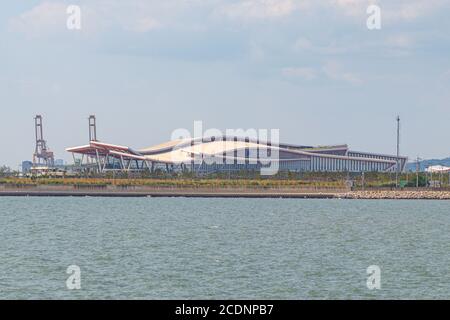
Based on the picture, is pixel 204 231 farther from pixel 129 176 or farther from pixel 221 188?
pixel 129 176

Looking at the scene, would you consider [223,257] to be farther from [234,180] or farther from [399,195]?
[234,180]

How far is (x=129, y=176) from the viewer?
178875 mm

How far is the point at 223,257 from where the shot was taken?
1813 inches

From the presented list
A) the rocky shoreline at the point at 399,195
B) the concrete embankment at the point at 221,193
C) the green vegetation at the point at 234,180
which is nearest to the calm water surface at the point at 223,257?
the rocky shoreline at the point at 399,195

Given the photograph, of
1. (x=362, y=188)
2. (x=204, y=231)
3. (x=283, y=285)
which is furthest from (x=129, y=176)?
(x=283, y=285)

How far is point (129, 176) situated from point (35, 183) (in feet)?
79.7

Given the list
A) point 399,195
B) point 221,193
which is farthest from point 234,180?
point 399,195

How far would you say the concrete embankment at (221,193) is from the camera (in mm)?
137375

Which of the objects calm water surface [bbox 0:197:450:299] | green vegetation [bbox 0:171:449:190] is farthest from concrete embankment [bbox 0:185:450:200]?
calm water surface [bbox 0:197:450:299]

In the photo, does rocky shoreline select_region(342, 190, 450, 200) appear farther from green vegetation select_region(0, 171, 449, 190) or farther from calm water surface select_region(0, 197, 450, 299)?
calm water surface select_region(0, 197, 450, 299)

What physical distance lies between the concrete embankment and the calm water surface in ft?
191

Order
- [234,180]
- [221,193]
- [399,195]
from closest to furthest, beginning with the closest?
[399,195], [221,193], [234,180]

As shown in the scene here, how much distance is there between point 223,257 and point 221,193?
320 feet

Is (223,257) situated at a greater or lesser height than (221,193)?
A: lesser
